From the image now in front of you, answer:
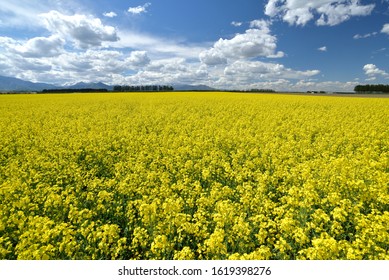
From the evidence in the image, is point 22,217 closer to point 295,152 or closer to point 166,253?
point 166,253

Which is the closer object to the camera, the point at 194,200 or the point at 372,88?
the point at 194,200

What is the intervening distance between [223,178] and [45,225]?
5.49 meters

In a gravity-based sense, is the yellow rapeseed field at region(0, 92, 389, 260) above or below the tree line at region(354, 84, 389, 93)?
below

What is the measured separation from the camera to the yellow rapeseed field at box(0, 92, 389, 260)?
4.84 meters

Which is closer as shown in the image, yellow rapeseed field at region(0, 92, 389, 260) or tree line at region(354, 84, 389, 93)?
yellow rapeseed field at region(0, 92, 389, 260)

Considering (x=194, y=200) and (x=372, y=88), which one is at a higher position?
(x=372, y=88)

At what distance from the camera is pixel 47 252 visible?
4.50 meters

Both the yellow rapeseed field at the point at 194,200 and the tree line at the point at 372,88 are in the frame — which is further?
the tree line at the point at 372,88

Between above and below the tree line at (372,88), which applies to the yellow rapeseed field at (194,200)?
below

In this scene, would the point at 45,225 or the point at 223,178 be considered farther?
the point at 223,178

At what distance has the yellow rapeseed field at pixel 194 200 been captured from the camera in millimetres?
4836

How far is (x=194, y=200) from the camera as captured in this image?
7207mm
